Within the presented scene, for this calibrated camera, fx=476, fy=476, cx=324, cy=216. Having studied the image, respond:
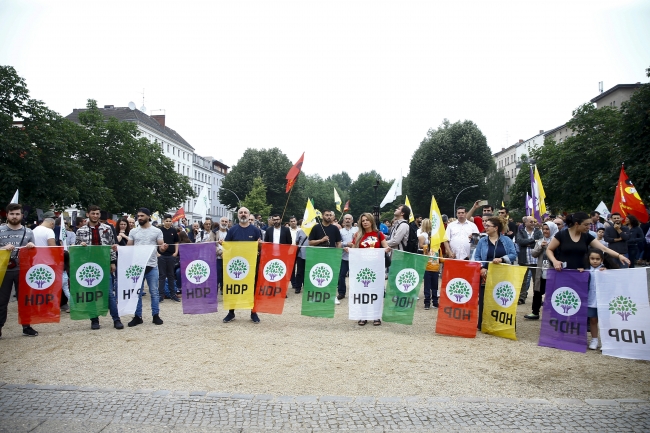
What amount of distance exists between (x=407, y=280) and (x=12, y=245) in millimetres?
6797

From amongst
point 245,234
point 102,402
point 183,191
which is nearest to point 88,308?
point 245,234

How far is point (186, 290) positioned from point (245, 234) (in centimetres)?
155

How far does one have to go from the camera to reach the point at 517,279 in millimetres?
7906

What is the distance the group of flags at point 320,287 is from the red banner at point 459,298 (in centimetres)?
2

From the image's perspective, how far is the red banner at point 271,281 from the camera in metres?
9.06

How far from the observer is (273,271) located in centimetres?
910

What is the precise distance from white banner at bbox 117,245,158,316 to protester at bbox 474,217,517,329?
5.99 metres

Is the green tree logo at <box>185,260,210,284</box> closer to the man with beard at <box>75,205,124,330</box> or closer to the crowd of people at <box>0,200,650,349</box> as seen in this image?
the crowd of people at <box>0,200,650,349</box>

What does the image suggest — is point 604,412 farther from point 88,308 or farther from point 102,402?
point 88,308

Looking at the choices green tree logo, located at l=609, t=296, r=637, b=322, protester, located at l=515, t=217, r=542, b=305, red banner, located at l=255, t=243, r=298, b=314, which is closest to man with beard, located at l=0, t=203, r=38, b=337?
red banner, located at l=255, t=243, r=298, b=314

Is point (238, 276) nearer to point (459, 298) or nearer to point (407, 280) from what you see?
point (407, 280)

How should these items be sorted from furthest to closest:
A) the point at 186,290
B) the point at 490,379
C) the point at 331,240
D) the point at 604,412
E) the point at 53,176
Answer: the point at 53,176, the point at 331,240, the point at 186,290, the point at 490,379, the point at 604,412

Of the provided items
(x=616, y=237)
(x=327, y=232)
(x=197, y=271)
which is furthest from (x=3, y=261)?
(x=616, y=237)

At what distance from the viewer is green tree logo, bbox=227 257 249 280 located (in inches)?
358
